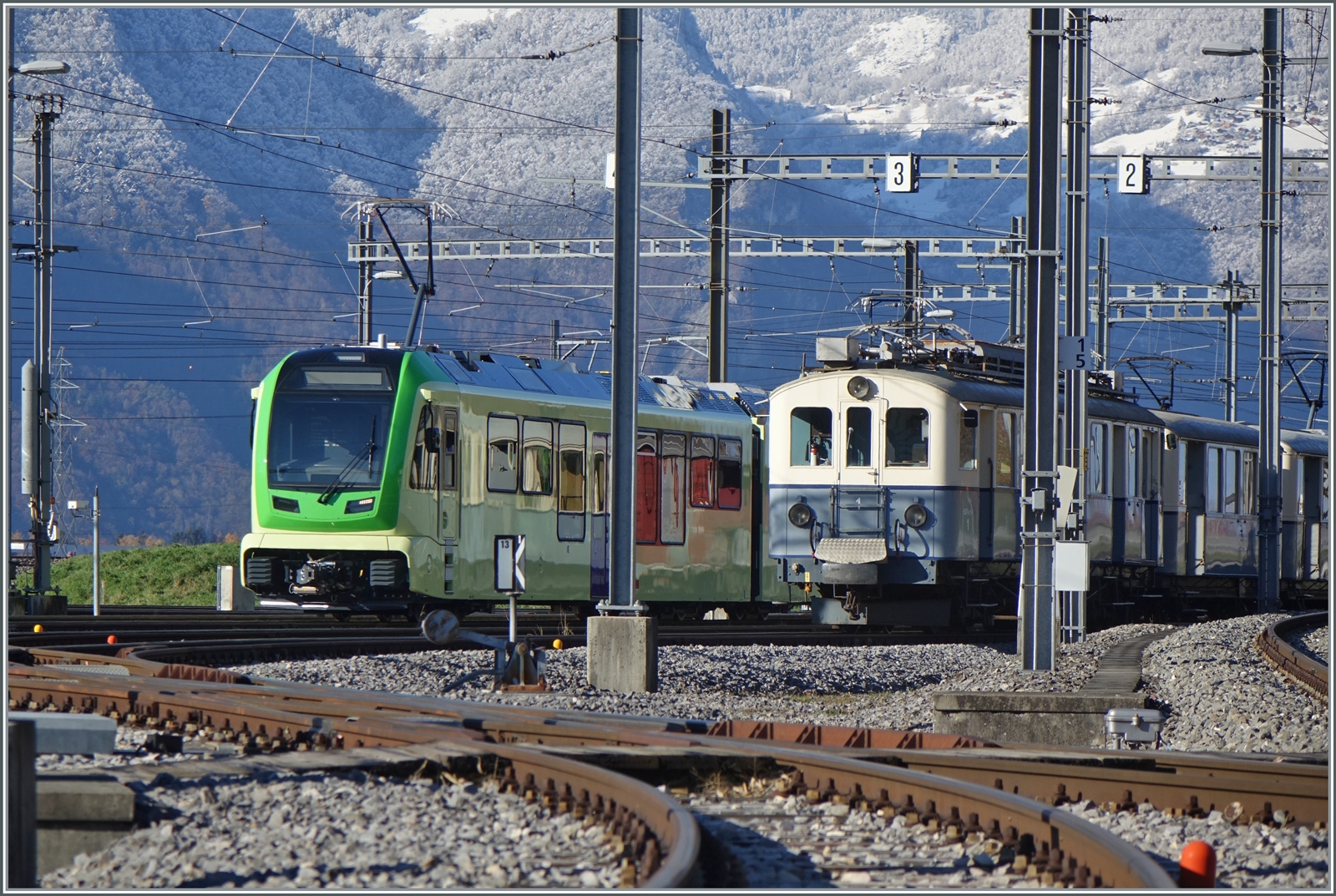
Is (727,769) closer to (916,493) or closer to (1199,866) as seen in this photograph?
(1199,866)

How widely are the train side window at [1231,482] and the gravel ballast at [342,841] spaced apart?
22.0m

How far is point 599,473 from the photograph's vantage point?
21.3 meters

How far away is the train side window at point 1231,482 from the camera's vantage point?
88.6 ft

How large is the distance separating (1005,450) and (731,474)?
4092 millimetres

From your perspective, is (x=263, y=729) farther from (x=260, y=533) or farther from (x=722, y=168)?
(x=722, y=168)

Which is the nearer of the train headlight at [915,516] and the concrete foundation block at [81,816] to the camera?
the concrete foundation block at [81,816]

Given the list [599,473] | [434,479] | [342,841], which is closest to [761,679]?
[434,479]

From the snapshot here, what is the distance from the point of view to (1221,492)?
2681cm

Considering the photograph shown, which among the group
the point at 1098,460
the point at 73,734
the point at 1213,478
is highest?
the point at 1098,460

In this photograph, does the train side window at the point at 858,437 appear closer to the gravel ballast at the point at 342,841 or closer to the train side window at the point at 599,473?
the train side window at the point at 599,473

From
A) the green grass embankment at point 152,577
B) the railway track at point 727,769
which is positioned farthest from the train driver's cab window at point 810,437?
the green grass embankment at point 152,577

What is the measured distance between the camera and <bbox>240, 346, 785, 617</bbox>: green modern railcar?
18625 millimetres

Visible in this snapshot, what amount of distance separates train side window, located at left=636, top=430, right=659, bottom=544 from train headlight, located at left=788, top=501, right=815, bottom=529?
175 centimetres

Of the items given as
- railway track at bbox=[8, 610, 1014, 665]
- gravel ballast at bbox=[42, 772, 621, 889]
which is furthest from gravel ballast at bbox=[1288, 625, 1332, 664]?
gravel ballast at bbox=[42, 772, 621, 889]
